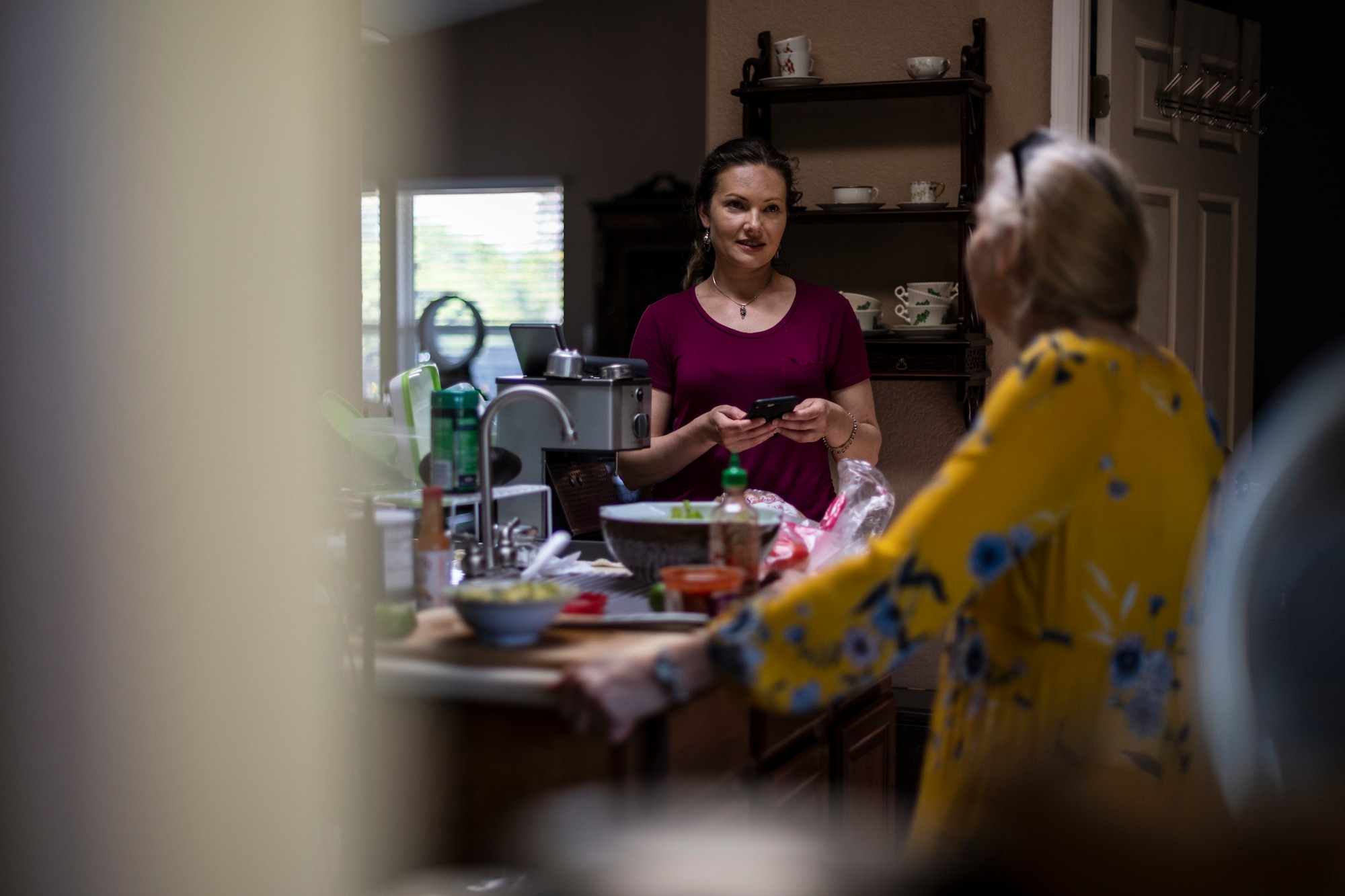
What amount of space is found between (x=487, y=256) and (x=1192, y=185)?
522cm

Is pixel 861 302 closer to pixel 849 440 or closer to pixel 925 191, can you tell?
pixel 925 191

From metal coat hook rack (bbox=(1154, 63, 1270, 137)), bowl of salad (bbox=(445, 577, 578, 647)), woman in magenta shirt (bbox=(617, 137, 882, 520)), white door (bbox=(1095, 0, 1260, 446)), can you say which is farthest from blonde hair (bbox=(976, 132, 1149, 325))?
metal coat hook rack (bbox=(1154, 63, 1270, 137))

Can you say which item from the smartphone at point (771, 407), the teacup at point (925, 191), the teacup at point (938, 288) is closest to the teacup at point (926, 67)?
the teacup at point (925, 191)

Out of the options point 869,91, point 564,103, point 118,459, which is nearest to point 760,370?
point 869,91

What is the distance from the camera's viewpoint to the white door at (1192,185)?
3215mm

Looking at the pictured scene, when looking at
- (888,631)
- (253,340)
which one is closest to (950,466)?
(888,631)

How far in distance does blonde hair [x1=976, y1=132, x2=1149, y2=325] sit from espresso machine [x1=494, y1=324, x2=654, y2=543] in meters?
0.97

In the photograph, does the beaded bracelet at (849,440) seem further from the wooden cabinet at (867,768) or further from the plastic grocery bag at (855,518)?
the wooden cabinet at (867,768)

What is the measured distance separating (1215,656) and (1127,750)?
0.51ft

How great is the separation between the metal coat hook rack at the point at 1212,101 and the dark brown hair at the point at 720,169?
1262 millimetres

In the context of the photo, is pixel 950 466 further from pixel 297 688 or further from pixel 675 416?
pixel 675 416

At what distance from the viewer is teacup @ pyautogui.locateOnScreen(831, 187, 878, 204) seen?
315cm

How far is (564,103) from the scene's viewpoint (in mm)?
7730

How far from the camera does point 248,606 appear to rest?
1235mm
